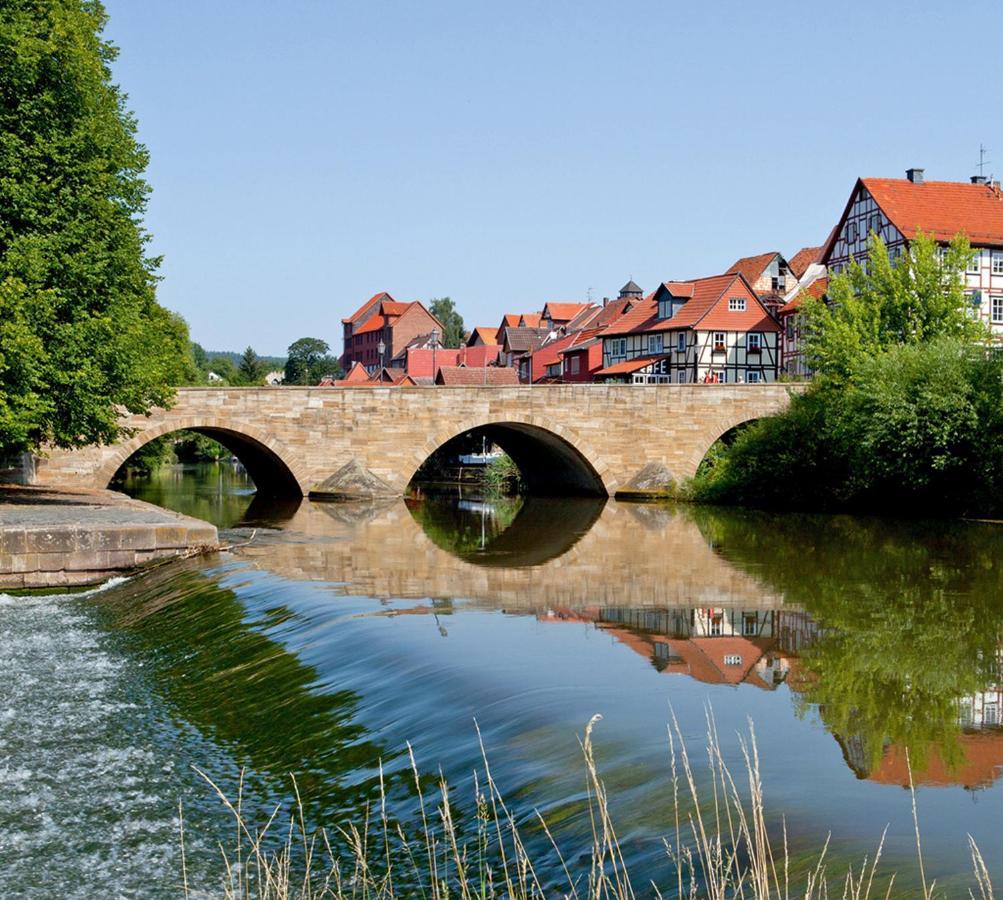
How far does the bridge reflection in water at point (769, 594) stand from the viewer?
34.3 ft

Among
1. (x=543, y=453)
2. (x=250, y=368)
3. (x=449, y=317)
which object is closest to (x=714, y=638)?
(x=543, y=453)

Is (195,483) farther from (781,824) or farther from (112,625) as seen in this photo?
(781,824)

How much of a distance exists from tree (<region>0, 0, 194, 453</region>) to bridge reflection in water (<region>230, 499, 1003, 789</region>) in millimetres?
4611

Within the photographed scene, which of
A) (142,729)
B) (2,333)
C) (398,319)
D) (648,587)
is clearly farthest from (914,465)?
(398,319)

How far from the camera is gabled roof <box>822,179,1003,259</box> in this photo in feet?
170

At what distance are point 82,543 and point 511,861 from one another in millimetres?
14673

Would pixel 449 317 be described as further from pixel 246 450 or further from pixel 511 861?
pixel 511 861

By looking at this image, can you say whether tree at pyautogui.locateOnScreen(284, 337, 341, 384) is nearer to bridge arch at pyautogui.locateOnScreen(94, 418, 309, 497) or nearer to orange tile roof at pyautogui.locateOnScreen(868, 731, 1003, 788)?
bridge arch at pyautogui.locateOnScreen(94, 418, 309, 497)

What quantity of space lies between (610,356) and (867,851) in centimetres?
6355

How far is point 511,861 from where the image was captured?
7.18m

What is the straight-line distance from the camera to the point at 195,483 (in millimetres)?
59562

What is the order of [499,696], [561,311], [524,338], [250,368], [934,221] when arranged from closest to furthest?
[499,696]
[934,221]
[524,338]
[561,311]
[250,368]

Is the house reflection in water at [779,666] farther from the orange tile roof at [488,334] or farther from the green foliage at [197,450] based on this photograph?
the orange tile roof at [488,334]

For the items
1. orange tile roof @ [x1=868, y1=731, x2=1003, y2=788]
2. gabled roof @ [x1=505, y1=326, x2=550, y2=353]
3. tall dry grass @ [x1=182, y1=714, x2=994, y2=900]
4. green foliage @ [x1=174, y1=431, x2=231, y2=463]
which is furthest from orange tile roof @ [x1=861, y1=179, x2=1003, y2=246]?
green foliage @ [x1=174, y1=431, x2=231, y2=463]
